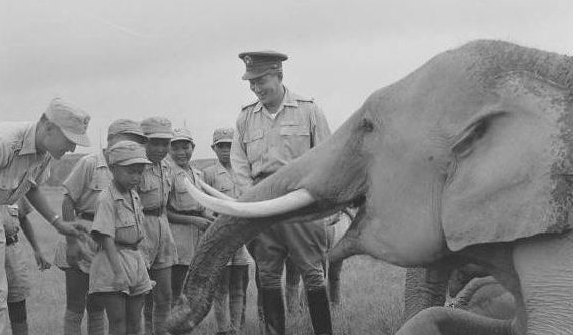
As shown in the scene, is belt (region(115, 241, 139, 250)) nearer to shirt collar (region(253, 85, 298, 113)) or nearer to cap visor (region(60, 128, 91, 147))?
cap visor (region(60, 128, 91, 147))

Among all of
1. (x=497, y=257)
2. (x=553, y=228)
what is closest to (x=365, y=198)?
(x=497, y=257)

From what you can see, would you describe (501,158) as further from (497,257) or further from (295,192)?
(295,192)

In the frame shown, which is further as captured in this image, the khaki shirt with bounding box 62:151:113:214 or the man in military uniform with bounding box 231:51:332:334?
the khaki shirt with bounding box 62:151:113:214

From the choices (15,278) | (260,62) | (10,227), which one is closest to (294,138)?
(260,62)

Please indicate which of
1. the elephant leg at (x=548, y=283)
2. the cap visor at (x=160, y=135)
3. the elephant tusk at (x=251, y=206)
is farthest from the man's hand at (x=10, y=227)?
the elephant leg at (x=548, y=283)

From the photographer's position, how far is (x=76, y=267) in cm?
810

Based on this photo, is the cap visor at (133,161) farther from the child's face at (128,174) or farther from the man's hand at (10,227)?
the man's hand at (10,227)

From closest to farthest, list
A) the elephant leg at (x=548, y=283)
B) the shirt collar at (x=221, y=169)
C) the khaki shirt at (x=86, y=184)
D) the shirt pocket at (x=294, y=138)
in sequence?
1. the elephant leg at (x=548, y=283)
2. the shirt pocket at (x=294, y=138)
3. the khaki shirt at (x=86, y=184)
4. the shirt collar at (x=221, y=169)

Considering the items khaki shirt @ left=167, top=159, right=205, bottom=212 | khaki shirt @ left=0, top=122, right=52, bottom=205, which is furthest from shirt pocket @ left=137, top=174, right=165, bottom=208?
khaki shirt @ left=0, top=122, right=52, bottom=205

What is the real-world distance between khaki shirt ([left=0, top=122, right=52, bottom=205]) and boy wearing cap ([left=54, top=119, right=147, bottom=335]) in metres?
1.03

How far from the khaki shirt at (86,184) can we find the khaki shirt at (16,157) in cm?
103

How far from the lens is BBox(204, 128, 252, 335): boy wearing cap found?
8.95 meters

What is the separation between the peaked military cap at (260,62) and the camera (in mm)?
7527

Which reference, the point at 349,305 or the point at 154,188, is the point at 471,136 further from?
the point at 349,305
